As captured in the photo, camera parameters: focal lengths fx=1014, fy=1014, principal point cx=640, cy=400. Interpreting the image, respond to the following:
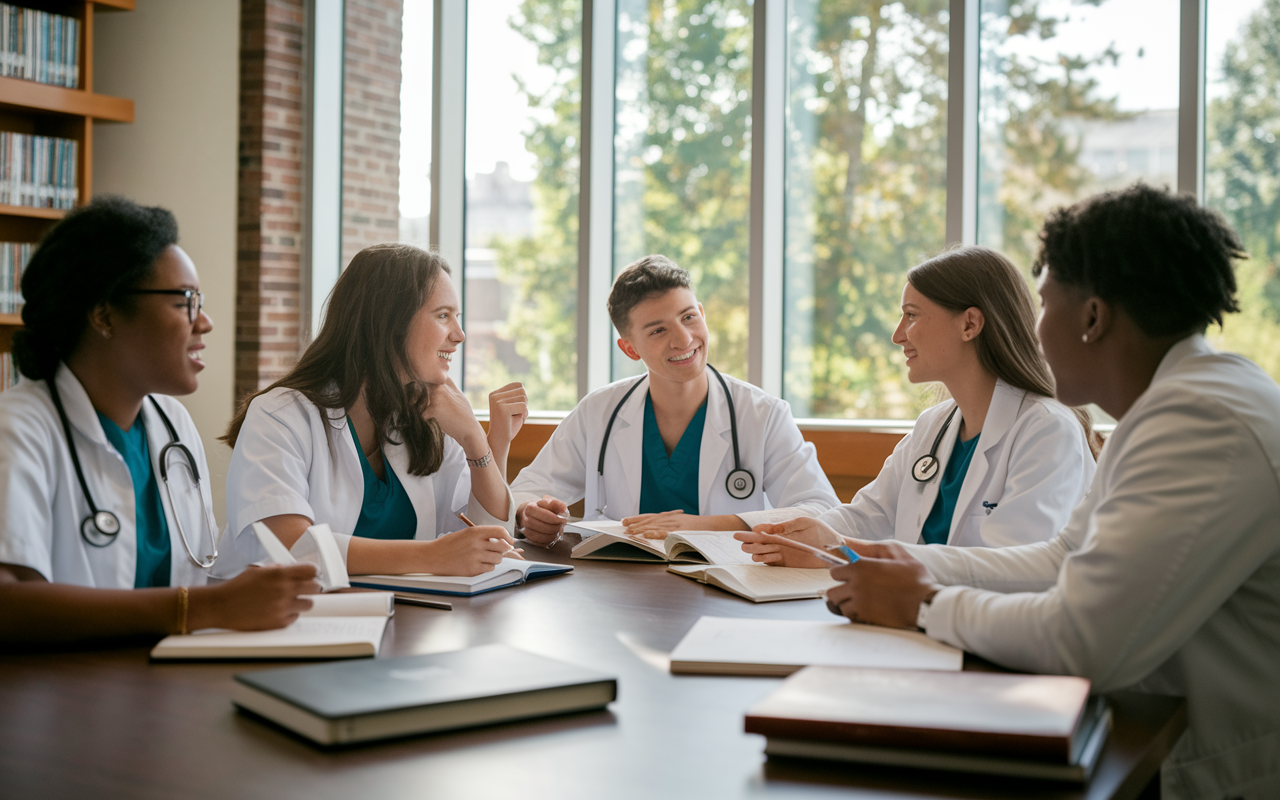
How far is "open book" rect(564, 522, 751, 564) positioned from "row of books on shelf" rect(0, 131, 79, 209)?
3.52 meters

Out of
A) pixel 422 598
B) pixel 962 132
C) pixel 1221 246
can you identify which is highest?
pixel 962 132

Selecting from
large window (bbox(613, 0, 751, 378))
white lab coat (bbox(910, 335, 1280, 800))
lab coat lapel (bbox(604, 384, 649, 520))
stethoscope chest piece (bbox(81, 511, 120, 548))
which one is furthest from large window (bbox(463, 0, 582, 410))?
white lab coat (bbox(910, 335, 1280, 800))

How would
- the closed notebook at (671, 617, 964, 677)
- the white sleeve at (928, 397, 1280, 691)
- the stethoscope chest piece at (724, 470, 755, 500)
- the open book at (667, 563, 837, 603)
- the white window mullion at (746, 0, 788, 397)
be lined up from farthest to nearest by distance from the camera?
the white window mullion at (746, 0, 788, 397) < the stethoscope chest piece at (724, 470, 755, 500) < the open book at (667, 563, 837, 603) < the closed notebook at (671, 617, 964, 677) < the white sleeve at (928, 397, 1280, 691)

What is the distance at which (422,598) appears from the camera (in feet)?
5.66

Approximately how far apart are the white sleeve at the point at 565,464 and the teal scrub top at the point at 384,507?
2.50 ft

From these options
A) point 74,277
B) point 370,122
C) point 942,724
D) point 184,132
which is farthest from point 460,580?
point 370,122

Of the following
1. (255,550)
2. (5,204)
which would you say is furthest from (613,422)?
(5,204)

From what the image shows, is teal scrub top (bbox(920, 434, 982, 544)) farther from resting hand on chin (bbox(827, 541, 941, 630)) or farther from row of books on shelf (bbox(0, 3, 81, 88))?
row of books on shelf (bbox(0, 3, 81, 88))

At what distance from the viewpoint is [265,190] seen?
5262 mm

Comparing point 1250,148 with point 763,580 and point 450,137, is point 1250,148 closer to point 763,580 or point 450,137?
point 763,580

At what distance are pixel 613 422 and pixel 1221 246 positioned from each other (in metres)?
1.99

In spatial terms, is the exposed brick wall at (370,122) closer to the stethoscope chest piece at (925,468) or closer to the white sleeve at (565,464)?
the white sleeve at (565,464)

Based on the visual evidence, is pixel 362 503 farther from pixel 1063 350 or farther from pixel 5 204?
pixel 5 204

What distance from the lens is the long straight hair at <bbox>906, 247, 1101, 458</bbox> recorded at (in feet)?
7.89
